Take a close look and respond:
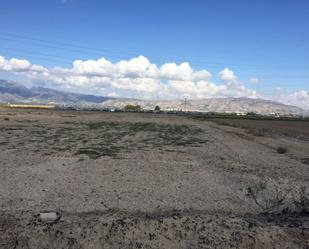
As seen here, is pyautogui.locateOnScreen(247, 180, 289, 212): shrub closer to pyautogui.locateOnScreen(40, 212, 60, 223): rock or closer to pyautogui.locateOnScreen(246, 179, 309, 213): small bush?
pyautogui.locateOnScreen(246, 179, 309, 213): small bush

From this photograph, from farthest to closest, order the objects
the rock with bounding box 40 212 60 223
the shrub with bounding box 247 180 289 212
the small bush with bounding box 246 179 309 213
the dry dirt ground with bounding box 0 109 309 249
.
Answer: the shrub with bounding box 247 180 289 212 → the small bush with bounding box 246 179 309 213 → the rock with bounding box 40 212 60 223 → the dry dirt ground with bounding box 0 109 309 249

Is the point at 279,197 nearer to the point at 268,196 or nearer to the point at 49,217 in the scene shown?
the point at 268,196

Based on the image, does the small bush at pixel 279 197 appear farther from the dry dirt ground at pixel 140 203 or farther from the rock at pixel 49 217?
the rock at pixel 49 217

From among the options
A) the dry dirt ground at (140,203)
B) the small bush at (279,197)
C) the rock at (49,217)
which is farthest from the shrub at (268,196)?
the rock at (49,217)

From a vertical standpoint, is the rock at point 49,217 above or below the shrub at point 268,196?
above

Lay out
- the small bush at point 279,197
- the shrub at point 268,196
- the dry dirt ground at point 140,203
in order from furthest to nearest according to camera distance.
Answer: the shrub at point 268,196, the small bush at point 279,197, the dry dirt ground at point 140,203

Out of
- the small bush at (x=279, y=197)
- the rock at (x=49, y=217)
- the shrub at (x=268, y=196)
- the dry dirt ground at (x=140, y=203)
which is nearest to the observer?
the dry dirt ground at (x=140, y=203)

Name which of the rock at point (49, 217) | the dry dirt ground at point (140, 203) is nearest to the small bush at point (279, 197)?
the dry dirt ground at point (140, 203)

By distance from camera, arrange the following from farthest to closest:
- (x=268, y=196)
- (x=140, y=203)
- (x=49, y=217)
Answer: (x=268, y=196), (x=140, y=203), (x=49, y=217)

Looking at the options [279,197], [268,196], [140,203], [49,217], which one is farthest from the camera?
[268,196]

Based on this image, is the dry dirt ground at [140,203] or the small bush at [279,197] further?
the small bush at [279,197]

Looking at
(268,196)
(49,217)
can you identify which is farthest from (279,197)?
(49,217)

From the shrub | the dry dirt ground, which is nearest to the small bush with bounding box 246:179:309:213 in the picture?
the shrub

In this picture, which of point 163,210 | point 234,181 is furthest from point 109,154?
point 163,210
